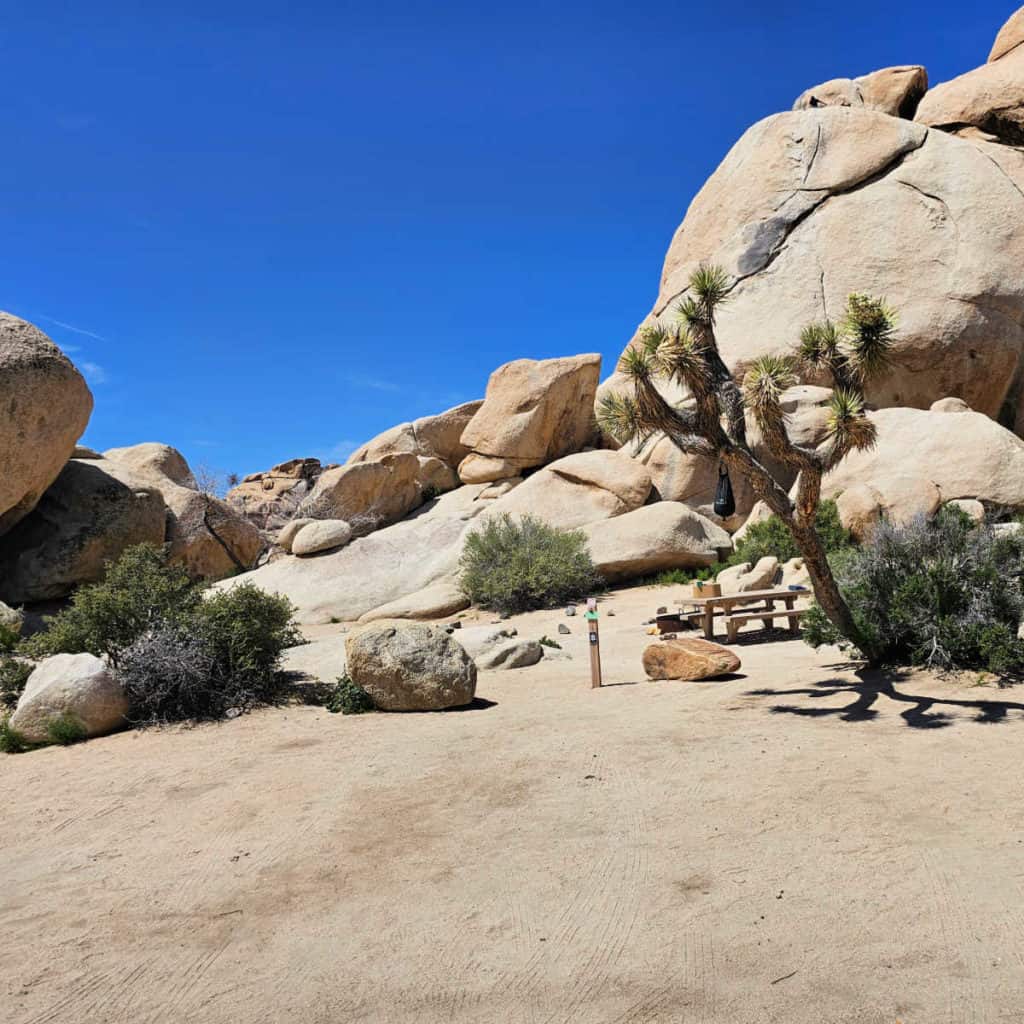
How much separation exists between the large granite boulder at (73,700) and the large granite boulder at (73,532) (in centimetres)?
890

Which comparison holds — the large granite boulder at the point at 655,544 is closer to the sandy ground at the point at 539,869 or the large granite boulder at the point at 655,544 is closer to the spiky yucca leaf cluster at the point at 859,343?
the spiky yucca leaf cluster at the point at 859,343

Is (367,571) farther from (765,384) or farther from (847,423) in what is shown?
(847,423)

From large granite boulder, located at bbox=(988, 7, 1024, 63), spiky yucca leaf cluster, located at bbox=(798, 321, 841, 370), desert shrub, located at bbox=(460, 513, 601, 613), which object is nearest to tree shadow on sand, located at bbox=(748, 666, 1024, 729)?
spiky yucca leaf cluster, located at bbox=(798, 321, 841, 370)

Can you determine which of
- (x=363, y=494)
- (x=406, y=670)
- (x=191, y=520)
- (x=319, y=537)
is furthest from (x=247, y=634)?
(x=363, y=494)

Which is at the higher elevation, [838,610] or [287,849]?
[838,610]

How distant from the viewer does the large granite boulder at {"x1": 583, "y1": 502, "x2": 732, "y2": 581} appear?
18.7m

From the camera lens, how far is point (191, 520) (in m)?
20.5

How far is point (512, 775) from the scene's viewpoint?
21.5 feet

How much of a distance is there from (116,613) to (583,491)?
44.4 ft

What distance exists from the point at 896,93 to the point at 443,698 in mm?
29474

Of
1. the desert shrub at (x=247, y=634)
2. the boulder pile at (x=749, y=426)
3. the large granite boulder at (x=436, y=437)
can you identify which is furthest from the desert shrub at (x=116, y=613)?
the large granite boulder at (x=436, y=437)

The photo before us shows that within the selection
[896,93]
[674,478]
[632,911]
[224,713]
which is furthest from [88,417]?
[896,93]

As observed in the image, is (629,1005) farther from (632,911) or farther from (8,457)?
(8,457)

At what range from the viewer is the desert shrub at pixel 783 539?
54.9ft
